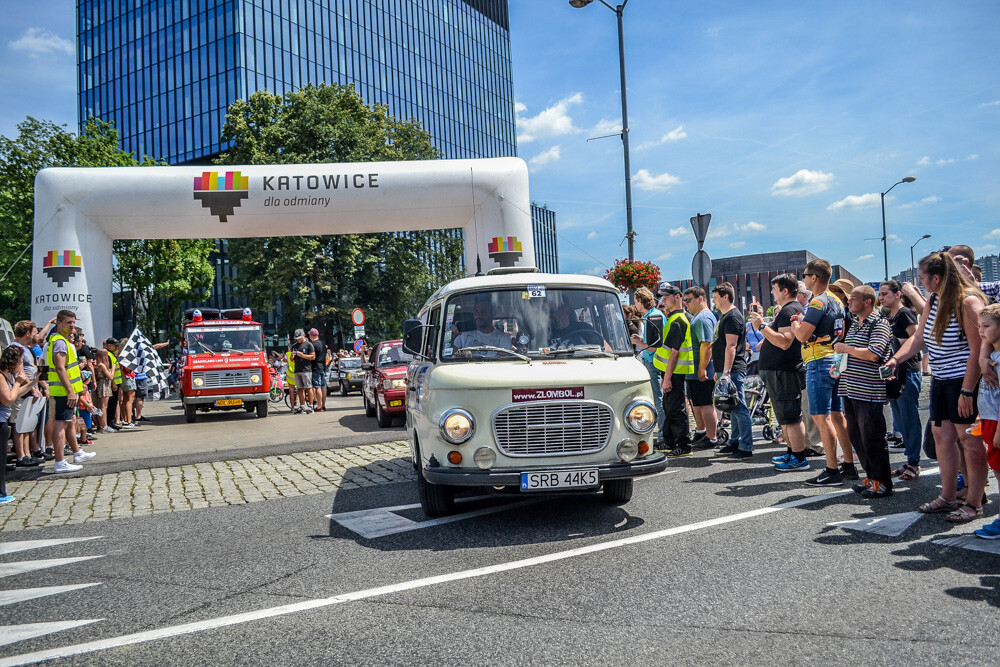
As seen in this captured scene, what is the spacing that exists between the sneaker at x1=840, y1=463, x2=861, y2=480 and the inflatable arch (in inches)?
413

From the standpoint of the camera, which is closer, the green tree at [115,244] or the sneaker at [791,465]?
the sneaker at [791,465]

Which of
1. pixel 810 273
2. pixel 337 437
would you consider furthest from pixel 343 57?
pixel 810 273

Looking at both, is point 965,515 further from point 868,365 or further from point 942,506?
point 868,365

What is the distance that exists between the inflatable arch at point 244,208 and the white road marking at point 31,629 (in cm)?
1282

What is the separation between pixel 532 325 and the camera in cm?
662

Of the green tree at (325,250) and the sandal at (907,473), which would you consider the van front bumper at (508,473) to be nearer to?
the sandal at (907,473)

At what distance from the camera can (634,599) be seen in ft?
14.1

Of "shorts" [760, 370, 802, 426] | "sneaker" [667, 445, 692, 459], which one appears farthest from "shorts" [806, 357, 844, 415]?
"sneaker" [667, 445, 692, 459]

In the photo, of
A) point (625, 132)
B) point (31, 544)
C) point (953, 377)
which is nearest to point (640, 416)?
point (953, 377)

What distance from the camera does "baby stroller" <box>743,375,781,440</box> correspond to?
1033 centimetres

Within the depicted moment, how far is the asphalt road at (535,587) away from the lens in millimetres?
3672

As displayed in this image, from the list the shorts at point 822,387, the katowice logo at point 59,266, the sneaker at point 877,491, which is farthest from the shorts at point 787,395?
the katowice logo at point 59,266

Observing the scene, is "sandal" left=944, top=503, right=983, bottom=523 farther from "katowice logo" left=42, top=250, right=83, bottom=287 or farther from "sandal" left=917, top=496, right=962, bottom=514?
"katowice logo" left=42, top=250, right=83, bottom=287

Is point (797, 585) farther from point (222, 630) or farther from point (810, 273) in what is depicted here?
point (810, 273)
